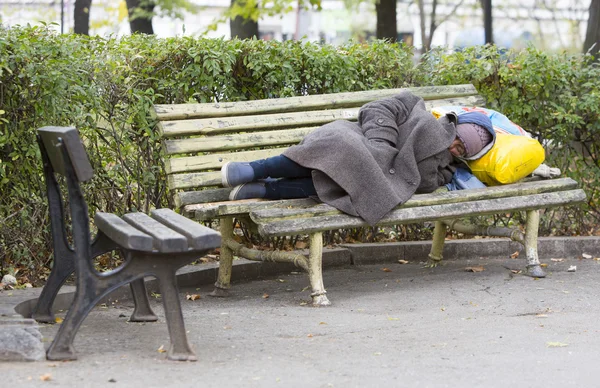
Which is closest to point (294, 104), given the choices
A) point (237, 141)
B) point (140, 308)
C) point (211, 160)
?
point (237, 141)

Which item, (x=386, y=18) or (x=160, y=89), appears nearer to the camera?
(x=160, y=89)

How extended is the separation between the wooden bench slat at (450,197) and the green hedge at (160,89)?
38.6 inches

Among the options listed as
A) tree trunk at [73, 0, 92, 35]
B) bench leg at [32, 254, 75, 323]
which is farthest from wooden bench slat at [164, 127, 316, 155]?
tree trunk at [73, 0, 92, 35]

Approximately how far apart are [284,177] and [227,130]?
1.88 feet

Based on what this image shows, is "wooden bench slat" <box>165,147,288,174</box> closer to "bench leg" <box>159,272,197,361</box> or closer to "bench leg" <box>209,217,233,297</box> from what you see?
"bench leg" <box>209,217,233,297</box>

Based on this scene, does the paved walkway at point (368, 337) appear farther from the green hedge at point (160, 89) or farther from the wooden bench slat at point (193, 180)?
the green hedge at point (160, 89)

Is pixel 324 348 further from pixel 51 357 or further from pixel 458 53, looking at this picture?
pixel 458 53

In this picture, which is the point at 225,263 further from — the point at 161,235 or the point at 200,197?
the point at 161,235

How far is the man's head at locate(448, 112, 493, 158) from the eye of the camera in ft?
19.8

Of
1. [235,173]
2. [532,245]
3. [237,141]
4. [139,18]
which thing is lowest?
[532,245]

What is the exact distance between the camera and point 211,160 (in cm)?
584

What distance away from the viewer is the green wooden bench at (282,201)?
17.6 ft

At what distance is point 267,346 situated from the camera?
4352mm

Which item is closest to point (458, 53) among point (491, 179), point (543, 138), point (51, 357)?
point (543, 138)
